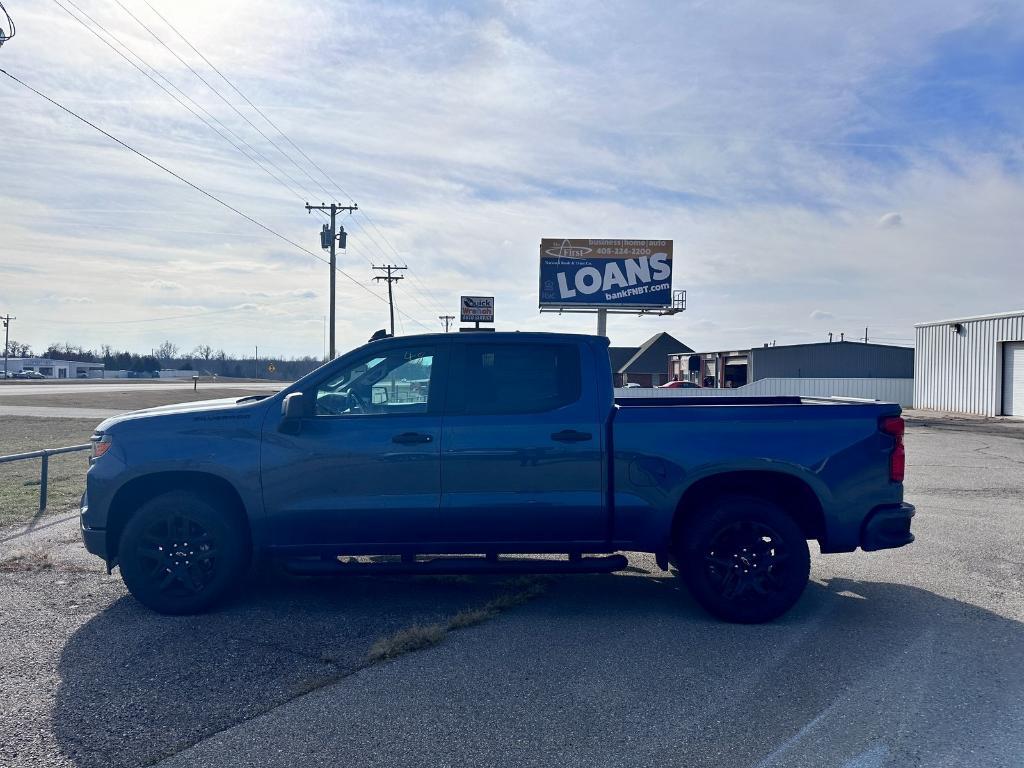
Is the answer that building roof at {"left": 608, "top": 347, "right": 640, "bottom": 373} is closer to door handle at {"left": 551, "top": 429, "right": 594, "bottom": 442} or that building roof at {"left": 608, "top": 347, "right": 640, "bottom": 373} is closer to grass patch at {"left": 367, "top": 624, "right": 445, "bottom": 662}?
door handle at {"left": 551, "top": 429, "right": 594, "bottom": 442}

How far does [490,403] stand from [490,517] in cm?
80

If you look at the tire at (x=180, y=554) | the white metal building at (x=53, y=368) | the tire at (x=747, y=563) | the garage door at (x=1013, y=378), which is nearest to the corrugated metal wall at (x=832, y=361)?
the garage door at (x=1013, y=378)

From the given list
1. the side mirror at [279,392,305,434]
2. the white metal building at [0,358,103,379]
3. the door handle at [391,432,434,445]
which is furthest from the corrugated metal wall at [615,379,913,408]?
the white metal building at [0,358,103,379]

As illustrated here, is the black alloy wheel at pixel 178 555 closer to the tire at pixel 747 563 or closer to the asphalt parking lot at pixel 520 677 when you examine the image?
the asphalt parking lot at pixel 520 677

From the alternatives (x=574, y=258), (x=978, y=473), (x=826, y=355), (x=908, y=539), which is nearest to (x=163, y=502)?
(x=908, y=539)

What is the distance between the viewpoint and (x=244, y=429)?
17.9 ft

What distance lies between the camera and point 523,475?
5.41 meters

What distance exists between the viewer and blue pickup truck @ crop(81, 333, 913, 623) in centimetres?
541

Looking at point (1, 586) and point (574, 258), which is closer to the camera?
point (1, 586)

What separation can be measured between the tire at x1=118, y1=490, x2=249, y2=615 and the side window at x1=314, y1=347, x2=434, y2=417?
107 cm

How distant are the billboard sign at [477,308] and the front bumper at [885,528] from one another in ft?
97.4

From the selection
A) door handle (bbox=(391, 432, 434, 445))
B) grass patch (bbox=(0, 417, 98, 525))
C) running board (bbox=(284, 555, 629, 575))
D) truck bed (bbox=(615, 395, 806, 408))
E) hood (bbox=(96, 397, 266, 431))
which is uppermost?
truck bed (bbox=(615, 395, 806, 408))

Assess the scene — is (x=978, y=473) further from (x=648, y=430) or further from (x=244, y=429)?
(x=244, y=429)

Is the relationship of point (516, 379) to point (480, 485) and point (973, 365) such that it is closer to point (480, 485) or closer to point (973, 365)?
point (480, 485)
